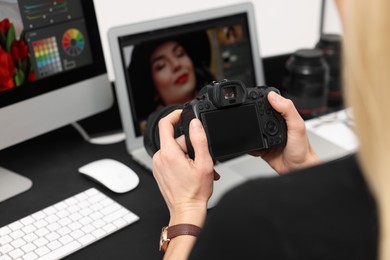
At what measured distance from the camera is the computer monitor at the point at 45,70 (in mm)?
875

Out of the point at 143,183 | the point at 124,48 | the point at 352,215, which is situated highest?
the point at 124,48

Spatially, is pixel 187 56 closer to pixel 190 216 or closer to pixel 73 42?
pixel 73 42

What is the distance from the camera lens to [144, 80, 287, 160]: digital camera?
753 mm

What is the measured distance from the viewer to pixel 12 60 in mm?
875

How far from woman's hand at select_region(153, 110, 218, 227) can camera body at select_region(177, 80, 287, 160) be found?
0.02 metres

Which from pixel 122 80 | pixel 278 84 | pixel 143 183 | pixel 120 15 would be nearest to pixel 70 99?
pixel 122 80

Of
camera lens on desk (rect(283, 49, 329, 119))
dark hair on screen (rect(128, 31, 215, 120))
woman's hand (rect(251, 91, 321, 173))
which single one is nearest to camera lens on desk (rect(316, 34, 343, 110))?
camera lens on desk (rect(283, 49, 329, 119))

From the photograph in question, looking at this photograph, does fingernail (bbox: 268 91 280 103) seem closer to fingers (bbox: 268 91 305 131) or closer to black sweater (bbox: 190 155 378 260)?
fingers (bbox: 268 91 305 131)

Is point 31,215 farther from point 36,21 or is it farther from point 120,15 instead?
point 120,15

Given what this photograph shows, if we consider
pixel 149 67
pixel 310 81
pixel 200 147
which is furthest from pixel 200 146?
pixel 310 81

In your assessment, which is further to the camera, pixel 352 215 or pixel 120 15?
pixel 120 15

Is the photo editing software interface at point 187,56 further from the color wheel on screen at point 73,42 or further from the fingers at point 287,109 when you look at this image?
the fingers at point 287,109

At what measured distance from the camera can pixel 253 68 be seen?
116cm

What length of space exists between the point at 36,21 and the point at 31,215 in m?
0.34
